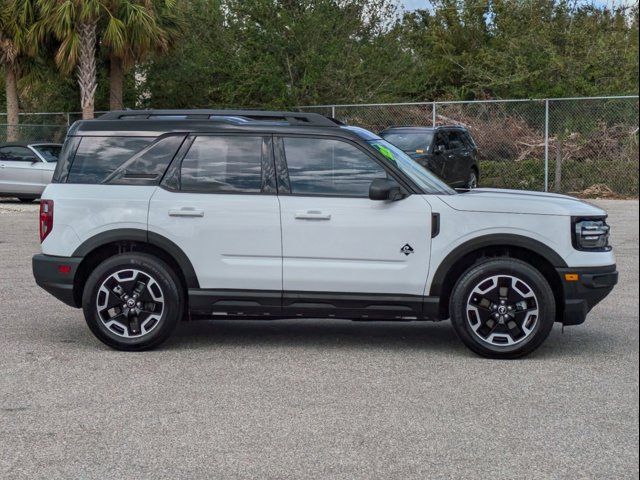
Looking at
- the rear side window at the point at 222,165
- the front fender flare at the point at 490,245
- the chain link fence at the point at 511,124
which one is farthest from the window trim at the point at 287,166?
the chain link fence at the point at 511,124

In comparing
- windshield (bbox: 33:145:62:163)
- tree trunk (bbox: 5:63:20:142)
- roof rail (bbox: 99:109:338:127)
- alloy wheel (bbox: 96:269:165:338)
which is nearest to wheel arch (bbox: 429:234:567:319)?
roof rail (bbox: 99:109:338:127)

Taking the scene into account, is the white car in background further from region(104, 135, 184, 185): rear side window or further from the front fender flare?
the front fender flare

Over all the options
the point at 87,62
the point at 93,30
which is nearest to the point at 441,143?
the point at 93,30

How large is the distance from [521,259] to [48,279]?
361 cm

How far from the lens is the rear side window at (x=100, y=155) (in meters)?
7.14

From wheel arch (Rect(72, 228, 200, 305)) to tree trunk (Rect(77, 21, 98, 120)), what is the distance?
1948 cm

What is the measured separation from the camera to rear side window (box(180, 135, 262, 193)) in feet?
23.1

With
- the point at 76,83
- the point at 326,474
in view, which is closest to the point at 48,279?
the point at 326,474

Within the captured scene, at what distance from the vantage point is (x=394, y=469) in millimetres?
4453

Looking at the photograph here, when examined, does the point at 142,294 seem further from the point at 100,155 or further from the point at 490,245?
the point at 490,245

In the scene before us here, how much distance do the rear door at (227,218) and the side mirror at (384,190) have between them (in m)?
0.75

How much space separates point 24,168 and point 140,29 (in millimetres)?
5434

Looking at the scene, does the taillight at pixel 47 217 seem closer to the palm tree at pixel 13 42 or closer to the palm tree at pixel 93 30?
the palm tree at pixel 93 30

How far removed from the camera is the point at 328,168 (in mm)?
7023
